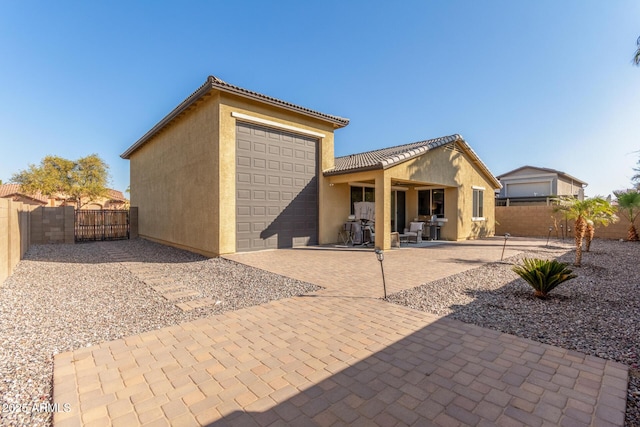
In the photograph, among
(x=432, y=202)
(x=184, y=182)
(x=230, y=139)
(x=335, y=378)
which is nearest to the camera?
(x=335, y=378)

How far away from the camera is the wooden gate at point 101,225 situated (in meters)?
16.9

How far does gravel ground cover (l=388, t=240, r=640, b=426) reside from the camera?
352 centimetres

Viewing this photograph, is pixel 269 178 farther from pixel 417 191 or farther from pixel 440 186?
pixel 440 186

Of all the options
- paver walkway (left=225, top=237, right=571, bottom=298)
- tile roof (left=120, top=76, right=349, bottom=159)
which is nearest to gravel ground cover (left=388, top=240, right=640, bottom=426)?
paver walkway (left=225, top=237, right=571, bottom=298)

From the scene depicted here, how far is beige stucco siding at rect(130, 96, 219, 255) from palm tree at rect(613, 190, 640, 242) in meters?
20.1

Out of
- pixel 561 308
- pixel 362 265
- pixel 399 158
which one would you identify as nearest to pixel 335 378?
pixel 561 308

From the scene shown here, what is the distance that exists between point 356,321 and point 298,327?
2.89 ft

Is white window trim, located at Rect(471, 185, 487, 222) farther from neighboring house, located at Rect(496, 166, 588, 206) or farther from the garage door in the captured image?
neighboring house, located at Rect(496, 166, 588, 206)

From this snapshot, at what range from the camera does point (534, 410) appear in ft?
7.69

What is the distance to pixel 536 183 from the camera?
34.3 metres

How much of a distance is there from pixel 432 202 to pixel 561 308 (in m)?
11.4

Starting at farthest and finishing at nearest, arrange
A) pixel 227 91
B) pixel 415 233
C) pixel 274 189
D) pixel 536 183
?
pixel 536 183 → pixel 415 233 → pixel 274 189 → pixel 227 91

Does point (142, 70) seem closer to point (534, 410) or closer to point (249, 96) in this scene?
point (249, 96)

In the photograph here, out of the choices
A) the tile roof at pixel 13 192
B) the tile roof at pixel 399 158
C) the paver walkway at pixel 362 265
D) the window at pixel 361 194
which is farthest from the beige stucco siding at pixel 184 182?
the tile roof at pixel 13 192
